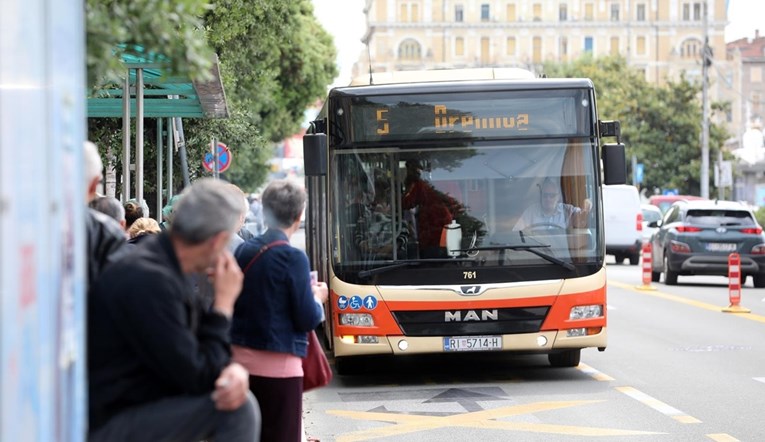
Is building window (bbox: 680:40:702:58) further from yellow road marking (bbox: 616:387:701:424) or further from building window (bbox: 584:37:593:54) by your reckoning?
yellow road marking (bbox: 616:387:701:424)

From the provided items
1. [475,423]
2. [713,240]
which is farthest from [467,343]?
[713,240]

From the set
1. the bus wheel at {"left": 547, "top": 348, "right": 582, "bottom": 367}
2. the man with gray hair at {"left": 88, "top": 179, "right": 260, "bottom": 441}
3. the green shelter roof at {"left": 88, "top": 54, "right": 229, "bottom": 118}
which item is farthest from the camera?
the green shelter roof at {"left": 88, "top": 54, "right": 229, "bottom": 118}

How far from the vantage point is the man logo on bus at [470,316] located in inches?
518

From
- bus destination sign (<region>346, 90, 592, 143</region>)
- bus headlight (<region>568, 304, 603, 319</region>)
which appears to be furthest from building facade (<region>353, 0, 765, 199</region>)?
bus headlight (<region>568, 304, 603, 319</region>)

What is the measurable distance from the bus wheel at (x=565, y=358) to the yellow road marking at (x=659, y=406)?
152 cm

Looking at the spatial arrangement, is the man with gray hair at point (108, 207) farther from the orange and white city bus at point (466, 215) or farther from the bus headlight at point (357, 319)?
the bus headlight at point (357, 319)

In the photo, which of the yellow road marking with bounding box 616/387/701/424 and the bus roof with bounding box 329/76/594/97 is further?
the bus roof with bounding box 329/76/594/97

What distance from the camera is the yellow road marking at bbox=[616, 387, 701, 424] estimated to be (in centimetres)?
1075

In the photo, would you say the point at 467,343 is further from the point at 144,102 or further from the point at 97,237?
the point at 97,237

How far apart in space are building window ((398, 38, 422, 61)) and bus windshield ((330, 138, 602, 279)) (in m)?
144

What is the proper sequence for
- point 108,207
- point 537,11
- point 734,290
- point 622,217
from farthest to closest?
point 537,11 < point 622,217 < point 734,290 < point 108,207

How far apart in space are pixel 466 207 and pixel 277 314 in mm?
6745

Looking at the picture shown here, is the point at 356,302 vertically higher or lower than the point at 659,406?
higher

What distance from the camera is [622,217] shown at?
128 ft
